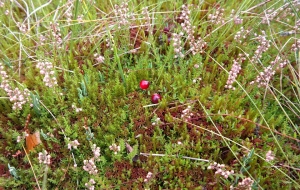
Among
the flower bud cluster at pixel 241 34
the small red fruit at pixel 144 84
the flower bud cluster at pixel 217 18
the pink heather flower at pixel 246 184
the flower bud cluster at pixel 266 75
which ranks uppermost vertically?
the flower bud cluster at pixel 217 18

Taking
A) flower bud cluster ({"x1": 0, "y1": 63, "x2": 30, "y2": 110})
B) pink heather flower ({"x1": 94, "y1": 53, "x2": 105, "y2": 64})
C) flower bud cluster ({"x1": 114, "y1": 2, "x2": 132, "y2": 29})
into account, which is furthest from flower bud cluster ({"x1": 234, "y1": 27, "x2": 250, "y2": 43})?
flower bud cluster ({"x1": 0, "y1": 63, "x2": 30, "y2": 110})

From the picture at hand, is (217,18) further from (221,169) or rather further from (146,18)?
(221,169)

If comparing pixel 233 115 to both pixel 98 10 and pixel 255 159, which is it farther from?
pixel 98 10

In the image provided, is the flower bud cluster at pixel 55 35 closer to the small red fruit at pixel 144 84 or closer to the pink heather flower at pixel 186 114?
the small red fruit at pixel 144 84

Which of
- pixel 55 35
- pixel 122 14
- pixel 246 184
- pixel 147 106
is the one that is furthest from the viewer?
pixel 122 14

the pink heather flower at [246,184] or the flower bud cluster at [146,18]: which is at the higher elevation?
the flower bud cluster at [146,18]

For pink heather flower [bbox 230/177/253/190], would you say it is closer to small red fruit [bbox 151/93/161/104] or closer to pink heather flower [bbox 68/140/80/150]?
small red fruit [bbox 151/93/161/104]

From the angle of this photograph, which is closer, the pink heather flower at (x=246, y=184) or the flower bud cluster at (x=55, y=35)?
the pink heather flower at (x=246, y=184)

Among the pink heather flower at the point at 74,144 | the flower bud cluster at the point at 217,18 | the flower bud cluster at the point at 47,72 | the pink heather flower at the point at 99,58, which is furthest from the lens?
the flower bud cluster at the point at 217,18

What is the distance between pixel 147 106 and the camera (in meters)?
2.49

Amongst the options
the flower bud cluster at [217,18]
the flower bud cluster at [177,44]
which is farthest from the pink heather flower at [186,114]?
the flower bud cluster at [217,18]

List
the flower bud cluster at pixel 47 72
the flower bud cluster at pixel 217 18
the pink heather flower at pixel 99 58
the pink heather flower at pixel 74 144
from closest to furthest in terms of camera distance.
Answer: the pink heather flower at pixel 74 144 → the flower bud cluster at pixel 47 72 → the pink heather flower at pixel 99 58 → the flower bud cluster at pixel 217 18

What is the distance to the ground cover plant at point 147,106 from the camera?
2191 millimetres

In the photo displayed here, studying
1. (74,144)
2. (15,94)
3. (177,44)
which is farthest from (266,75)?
(15,94)
